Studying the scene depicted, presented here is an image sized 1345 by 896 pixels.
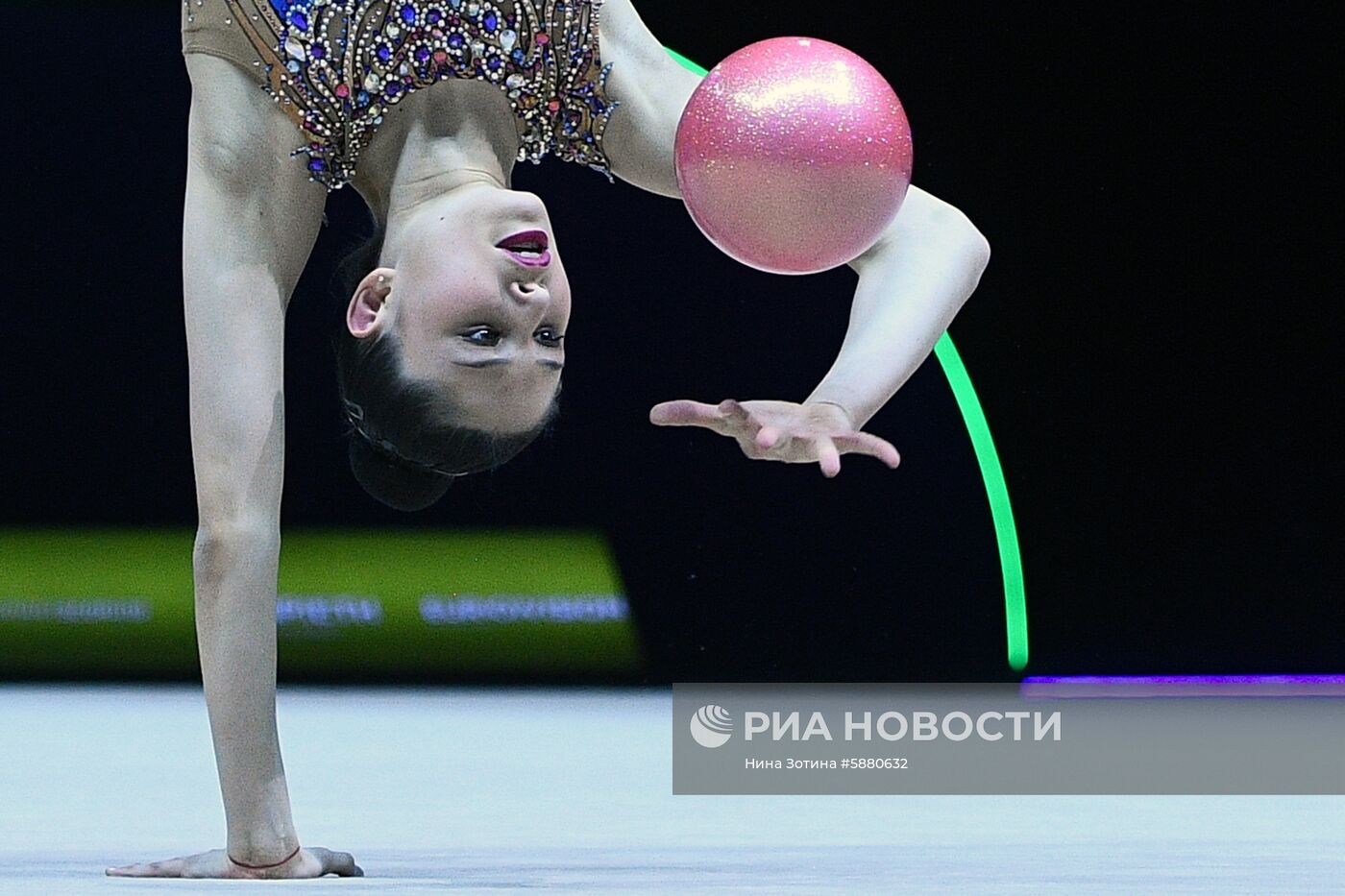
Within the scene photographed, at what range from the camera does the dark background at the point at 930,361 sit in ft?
20.1

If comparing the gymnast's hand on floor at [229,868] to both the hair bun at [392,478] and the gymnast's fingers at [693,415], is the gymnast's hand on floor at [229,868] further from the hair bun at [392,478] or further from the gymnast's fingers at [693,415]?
the gymnast's fingers at [693,415]

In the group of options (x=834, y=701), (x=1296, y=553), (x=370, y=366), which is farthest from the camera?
(x=1296, y=553)

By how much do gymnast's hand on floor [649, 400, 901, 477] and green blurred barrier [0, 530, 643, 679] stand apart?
4.32 meters

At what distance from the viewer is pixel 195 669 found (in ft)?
22.8

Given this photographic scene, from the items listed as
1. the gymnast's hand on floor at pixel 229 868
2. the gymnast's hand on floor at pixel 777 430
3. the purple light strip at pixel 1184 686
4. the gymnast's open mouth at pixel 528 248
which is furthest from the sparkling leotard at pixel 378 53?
the purple light strip at pixel 1184 686

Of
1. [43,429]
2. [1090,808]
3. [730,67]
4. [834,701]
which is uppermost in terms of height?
[43,429]

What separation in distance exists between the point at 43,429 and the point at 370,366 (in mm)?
4313

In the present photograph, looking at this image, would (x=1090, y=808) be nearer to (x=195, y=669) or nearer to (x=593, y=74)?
(x=593, y=74)

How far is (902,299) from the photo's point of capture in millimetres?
2586

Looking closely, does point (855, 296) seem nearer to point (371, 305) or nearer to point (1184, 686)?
point (371, 305)

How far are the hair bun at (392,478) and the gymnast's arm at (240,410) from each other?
A: 106mm

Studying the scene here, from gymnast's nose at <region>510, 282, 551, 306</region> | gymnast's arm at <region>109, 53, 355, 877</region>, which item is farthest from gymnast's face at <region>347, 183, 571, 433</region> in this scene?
gymnast's arm at <region>109, 53, 355, 877</region>

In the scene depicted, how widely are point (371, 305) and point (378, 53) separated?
30 cm

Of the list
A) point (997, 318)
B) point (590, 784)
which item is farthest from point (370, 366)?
point (997, 318)
